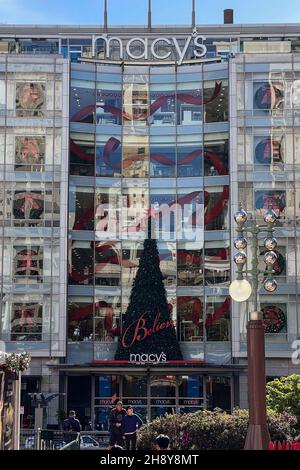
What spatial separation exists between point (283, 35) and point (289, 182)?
14.8 m

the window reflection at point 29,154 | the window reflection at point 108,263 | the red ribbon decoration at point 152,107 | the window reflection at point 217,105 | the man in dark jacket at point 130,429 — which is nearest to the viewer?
the man in dark jacket at point 130,429

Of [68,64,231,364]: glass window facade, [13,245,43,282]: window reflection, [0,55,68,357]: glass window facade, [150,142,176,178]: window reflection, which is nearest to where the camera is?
[0,55,68,357]: glass window facade

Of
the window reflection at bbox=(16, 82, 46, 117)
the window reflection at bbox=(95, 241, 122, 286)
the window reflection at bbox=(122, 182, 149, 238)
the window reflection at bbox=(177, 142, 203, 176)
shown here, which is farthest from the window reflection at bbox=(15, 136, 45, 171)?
the window reflection at bbox=(177, 142, 203, 176)

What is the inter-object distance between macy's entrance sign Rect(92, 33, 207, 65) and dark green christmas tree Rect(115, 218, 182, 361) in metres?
15.0

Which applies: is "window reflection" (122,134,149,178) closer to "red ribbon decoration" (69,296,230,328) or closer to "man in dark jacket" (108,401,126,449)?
"red ribbon decoration" (69,296,230,328)

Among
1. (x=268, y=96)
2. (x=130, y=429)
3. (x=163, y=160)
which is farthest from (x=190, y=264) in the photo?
(x=130, y=429)

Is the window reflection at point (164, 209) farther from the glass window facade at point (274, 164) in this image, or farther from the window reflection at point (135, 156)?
the glass window facade at point (274, 164)

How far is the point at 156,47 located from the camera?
192 ft

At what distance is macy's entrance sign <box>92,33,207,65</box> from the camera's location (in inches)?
2245

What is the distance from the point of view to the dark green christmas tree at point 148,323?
170 ft

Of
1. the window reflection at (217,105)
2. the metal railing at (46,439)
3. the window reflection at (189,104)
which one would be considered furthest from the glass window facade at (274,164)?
the metal railing at (46,439)

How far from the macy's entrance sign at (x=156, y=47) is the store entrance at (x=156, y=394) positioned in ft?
70.4
